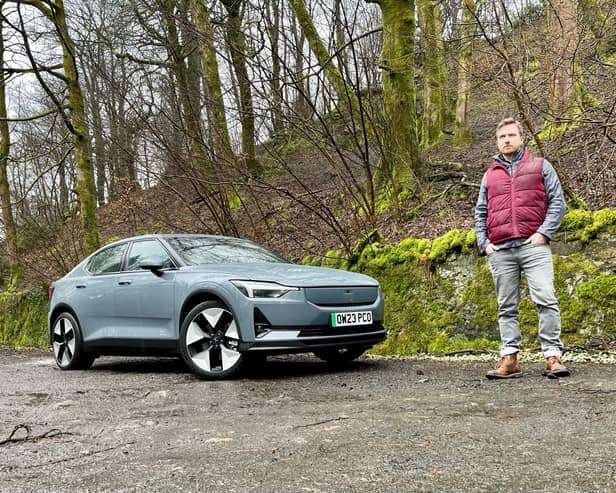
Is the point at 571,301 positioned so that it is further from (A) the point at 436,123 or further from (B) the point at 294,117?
(A) the point at 436,123

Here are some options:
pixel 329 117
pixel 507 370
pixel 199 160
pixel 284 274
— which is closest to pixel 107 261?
pixel 284 274

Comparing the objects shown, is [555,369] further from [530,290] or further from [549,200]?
[549,200]

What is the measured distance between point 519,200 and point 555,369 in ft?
4.53

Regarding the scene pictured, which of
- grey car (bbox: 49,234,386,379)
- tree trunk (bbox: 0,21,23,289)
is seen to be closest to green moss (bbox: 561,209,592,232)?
grey car (bbox: 49,234,386,379)

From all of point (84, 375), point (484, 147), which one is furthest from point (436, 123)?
point (84, 375)

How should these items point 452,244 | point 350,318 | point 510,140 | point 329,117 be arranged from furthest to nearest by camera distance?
point 329,117 < point 452,244 < point 350,318 < point 510,140

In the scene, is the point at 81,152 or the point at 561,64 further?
the point at 81,152

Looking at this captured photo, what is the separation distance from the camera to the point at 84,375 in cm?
706

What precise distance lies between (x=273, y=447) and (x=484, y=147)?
15.4m

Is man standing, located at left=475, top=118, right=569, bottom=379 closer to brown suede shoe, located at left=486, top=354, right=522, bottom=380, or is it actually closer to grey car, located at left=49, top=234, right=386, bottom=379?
brown suede shoe, located at left=486, top=354, right=522, bottom=380

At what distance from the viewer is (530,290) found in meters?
5.16

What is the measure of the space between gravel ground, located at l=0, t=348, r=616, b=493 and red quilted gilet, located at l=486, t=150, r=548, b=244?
1.23 metres

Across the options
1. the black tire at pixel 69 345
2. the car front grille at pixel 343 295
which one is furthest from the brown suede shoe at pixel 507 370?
the black tire at pixel 69 345

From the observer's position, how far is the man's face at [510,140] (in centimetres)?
520
